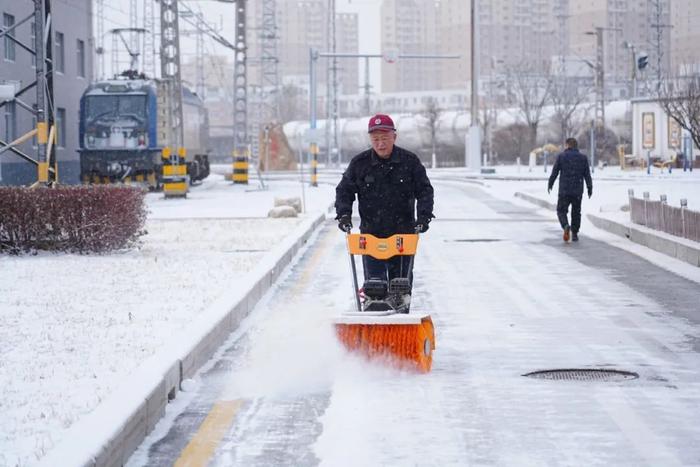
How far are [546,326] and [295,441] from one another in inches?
201

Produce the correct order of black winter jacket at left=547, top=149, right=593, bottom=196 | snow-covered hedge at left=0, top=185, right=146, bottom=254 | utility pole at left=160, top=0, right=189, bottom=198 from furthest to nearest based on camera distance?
utility pole at left=160, top=0, right=189, bottom=198, black winter jacket at left=547, top=149, right=593, bottom=196, snow-covered hedge at left=0, top=185, right=146, bottom=254

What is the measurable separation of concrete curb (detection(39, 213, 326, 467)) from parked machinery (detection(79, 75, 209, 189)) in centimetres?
3172

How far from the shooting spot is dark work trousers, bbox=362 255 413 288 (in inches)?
396

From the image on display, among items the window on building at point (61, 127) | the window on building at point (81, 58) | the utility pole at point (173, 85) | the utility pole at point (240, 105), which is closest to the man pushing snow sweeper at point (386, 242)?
the utility pole at point (173, 85)

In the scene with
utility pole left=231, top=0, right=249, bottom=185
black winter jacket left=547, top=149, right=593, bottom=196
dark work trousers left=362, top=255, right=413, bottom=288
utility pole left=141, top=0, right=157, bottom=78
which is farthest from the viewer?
utility pole left=141, top=0, right=157, bottom=78

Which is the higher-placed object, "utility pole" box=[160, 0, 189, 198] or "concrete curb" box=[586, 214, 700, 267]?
"utility pole" box=[160, 0, 189, 198]

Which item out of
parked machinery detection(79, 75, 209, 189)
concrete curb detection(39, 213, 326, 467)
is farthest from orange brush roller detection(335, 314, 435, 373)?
→ parked machinery detection(79, 75, 209, 189)

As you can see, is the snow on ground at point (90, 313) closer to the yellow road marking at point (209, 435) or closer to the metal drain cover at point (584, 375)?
the yellow road marking at point (209, 435)

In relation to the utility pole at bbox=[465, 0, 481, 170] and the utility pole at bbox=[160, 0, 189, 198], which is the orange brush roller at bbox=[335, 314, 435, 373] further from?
the utility pole at bbox=[465, 0, 481, 170]

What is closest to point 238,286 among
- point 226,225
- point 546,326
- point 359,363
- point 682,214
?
point 546,326

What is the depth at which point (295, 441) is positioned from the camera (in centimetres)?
716

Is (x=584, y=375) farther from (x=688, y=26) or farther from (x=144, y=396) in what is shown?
(x=688, y=26)

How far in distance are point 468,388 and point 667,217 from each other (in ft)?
41.1

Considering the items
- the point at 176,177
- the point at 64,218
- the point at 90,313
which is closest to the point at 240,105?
the point at 176,177
